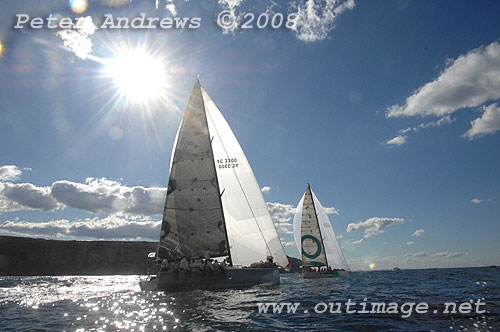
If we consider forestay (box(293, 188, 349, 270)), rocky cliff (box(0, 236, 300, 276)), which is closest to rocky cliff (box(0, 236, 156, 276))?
rocky cliff (box(0, 236, 300, 276))

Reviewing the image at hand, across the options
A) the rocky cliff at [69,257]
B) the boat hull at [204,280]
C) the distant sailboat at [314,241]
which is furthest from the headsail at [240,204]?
the rocky cliff at [69,257]

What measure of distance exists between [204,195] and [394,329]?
17980 millimetres

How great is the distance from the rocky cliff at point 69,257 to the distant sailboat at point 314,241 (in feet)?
406

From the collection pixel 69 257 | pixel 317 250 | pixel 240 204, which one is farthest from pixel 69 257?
pixel 240 204

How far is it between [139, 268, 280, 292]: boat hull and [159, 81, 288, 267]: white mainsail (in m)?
2.15

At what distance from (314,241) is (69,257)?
422 feet

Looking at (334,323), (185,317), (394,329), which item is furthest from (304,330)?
(185,317)

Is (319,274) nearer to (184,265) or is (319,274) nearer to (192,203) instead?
(192,203)

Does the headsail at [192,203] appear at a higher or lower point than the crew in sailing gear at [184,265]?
higher

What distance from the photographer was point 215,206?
24953 mm

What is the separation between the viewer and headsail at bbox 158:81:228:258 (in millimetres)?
24531

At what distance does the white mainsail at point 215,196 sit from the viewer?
24.8 metres

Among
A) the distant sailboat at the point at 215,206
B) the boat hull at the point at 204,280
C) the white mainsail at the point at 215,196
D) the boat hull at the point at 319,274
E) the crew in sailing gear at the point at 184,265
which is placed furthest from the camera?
the boat hull at the point at 319,274

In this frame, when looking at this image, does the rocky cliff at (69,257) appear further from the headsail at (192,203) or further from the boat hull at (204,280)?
the boat hull at (204,280)
